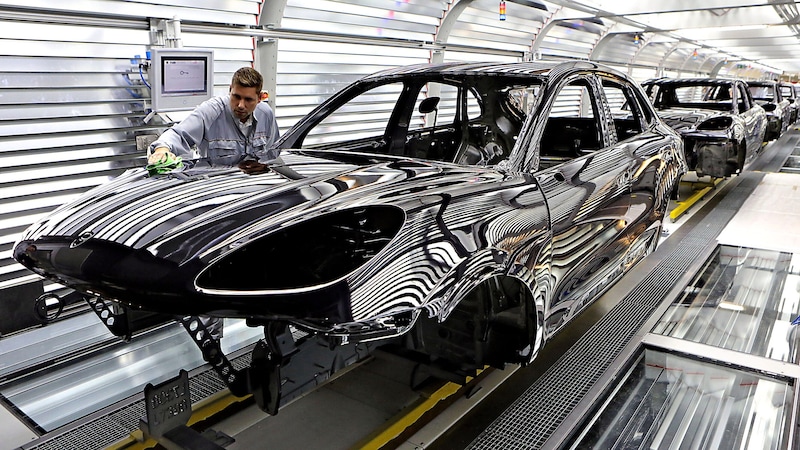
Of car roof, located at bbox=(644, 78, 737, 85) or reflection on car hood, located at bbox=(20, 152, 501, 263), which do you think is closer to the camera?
reflection on car hood, located at bbox=(20, 152, 501, 263)

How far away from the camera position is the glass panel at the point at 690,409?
2689mm

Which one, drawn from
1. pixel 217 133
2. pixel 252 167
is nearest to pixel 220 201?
pixel 252 167

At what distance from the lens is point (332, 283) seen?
185 cm

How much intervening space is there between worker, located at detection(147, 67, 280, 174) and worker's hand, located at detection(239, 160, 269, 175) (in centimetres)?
73

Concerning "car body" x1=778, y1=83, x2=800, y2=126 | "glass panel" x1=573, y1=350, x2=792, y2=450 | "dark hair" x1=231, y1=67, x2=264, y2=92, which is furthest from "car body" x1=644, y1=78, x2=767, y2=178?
"car body" x1=778, y1=83, x2=800, y2=126

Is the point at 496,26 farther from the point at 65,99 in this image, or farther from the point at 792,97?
the point at 792,97

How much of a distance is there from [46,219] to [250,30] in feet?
11.4

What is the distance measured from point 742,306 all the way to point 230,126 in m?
3.50

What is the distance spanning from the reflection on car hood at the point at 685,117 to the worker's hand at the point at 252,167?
6.45 meters

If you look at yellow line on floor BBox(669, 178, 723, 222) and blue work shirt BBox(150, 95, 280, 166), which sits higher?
blue work shirt BBox(150, 95, 280, 166)

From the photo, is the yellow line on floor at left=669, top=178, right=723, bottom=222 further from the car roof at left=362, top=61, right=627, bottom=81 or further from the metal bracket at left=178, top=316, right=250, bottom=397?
the metal bracket at left=178, top=316, right=250, bottom=397

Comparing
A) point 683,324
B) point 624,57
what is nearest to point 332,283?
point 683,324

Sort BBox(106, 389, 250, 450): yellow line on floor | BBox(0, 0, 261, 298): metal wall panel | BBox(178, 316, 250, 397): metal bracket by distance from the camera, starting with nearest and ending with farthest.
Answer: BBox(178, 316, 250, 397): metal bracket, BBox(106, 389, 250, 450): yellow line on floor, BBox(0, 0, 261, 298): metal wall panel

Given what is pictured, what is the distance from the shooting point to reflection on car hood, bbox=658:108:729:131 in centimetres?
780
